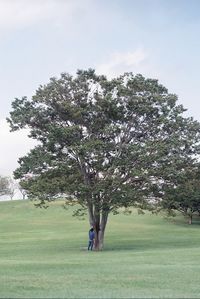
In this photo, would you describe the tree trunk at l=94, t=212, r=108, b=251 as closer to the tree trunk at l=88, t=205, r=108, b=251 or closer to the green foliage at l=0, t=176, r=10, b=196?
the tree trunk at l=88, t=205, r=108, b=251

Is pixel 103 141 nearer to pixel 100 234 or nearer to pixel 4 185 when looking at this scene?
pixel 100 234

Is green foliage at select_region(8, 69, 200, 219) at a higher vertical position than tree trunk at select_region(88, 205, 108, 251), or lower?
higher

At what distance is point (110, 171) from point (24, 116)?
8.25 meters

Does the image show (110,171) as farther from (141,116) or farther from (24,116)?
(24,116)

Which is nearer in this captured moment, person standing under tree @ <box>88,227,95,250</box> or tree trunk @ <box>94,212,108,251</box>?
person standing under tree @ <box>88,227,95,250</box>

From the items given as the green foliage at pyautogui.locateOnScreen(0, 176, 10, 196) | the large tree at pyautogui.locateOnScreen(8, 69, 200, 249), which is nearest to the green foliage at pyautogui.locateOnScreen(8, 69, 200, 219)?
the large tree at pyautogui.locateOnScreen(8, 69, 200, 249)

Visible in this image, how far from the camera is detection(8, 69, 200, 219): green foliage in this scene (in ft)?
134

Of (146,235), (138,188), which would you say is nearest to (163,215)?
(146,235)

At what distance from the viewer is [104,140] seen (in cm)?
4219

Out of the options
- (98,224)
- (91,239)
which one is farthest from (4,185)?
(91,239)

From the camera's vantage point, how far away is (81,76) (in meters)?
42.8

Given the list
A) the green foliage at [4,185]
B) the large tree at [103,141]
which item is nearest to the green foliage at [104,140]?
the large tree at [103,141]

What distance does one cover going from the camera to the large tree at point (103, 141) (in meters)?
40.9

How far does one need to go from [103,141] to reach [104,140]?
0.39 meters
